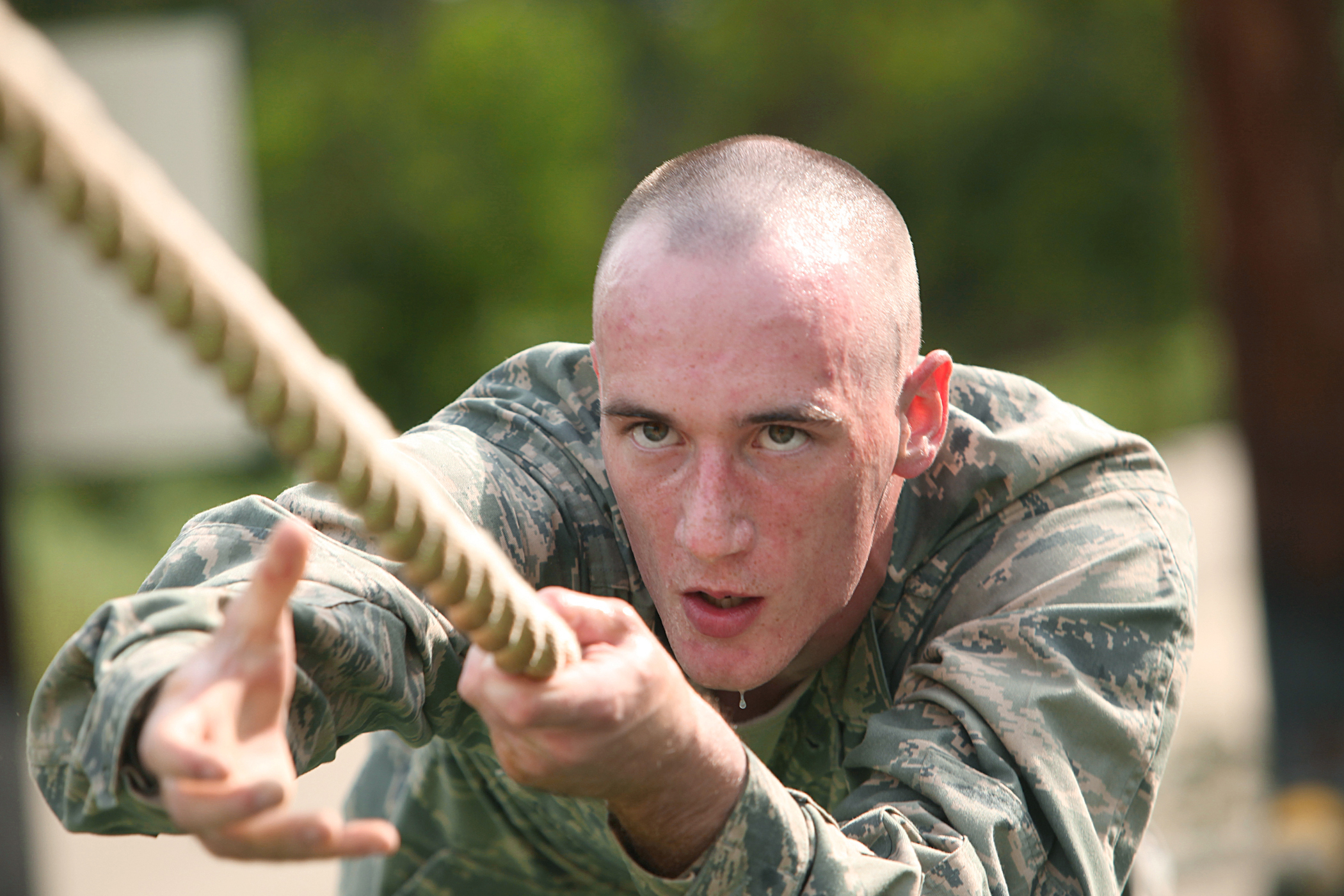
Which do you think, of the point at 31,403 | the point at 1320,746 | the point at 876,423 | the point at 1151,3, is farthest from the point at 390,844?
the point at 1151,3

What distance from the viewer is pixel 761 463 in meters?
1.87

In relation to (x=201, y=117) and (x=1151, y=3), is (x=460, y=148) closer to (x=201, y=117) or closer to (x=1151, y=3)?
(x=1151, y=3)

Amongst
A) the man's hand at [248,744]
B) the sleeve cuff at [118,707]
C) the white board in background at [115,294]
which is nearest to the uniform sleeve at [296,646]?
the sleeve cuff at [118,707]

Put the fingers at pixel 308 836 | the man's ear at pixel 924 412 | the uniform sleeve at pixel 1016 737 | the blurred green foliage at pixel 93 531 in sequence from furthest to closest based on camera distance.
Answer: the blurred green foliage at pixel 93 531
the man's ear at pixel 924 412
the uniform sleeve at pixel 1016 737
the fingers at pixel 308 836

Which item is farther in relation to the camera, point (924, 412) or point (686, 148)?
point (686, 148)

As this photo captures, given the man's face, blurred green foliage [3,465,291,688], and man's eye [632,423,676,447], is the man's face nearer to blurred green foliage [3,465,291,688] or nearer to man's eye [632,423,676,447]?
man's eye [632,423,676,447]

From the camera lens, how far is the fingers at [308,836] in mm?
1096

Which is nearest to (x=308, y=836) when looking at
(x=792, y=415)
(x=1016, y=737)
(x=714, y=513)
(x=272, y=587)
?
(x=272, y=587)

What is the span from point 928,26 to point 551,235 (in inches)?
222

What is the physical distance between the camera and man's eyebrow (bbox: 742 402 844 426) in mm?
1832

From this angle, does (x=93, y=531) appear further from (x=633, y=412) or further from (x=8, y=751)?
(x=633, y=412)

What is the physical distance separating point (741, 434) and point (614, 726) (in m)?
0.61

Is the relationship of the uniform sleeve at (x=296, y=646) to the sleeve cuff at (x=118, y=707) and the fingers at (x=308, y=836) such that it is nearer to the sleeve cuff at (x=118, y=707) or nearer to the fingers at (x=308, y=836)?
the sleeve cuff at (x=118, y=707)

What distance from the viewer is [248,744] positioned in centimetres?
115
